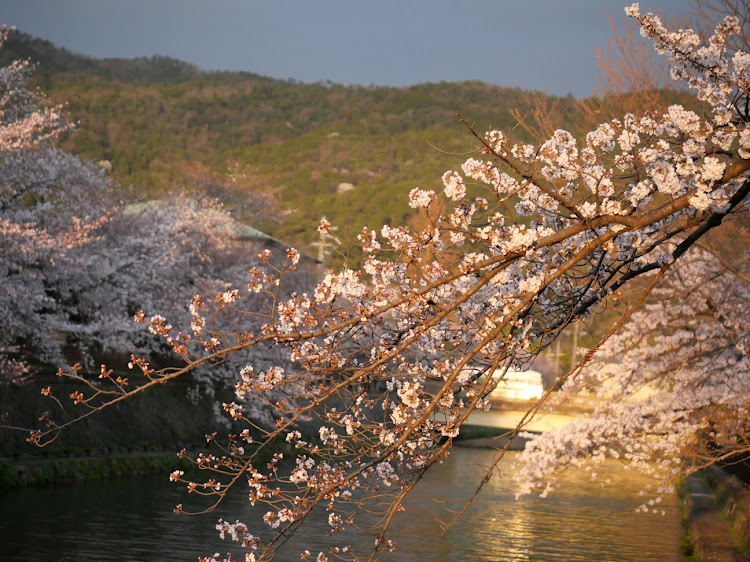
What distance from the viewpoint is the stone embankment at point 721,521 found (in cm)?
1151

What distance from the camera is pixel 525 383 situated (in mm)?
50031

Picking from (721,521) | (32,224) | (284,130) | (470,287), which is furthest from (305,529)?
(284,130)

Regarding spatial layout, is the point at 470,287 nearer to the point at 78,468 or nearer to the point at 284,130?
the point at 78,468

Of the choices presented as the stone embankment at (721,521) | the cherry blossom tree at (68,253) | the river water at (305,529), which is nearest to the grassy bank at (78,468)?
the river water at (305,529)

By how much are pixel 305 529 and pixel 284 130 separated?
236ft

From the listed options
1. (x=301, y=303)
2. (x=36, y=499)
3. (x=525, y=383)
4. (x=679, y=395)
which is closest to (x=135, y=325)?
(x=36, y=499)

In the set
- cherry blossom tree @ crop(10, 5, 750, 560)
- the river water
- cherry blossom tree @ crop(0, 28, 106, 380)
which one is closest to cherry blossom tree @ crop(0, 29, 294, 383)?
cherry blossom tree @ crop(0, 28, 106, 380)

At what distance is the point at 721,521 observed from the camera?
14.3 meters

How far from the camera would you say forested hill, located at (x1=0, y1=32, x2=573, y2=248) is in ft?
196

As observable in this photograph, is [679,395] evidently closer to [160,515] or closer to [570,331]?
[160,515]

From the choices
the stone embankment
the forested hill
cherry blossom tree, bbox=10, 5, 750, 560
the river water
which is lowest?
the river water

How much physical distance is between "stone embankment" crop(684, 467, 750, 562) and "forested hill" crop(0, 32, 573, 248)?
3227cm

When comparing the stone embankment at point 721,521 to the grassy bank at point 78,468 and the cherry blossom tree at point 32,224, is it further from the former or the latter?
the cherry blossom tree at point 32,224

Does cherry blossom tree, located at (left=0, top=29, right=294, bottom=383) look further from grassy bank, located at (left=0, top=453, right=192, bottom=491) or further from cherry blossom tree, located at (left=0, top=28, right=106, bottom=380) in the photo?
grassy bank, located at (left=0, top=453, right=192, bottom=491)
